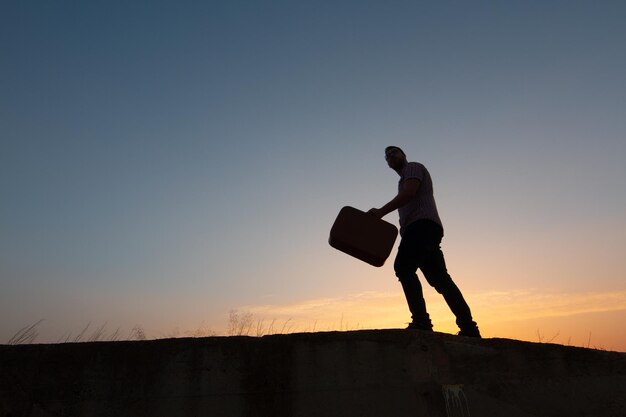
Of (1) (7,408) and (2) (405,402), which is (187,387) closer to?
(1) (7,408)

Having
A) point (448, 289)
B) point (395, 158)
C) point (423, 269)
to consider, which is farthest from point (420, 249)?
point (395, 158)

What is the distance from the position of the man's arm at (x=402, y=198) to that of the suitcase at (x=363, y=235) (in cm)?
6

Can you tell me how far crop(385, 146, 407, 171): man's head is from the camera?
3646 millimetres

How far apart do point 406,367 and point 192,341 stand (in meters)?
1.24

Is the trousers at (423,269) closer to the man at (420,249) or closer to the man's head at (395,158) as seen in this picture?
the man at (420,249)

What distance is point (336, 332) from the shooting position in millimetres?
2723

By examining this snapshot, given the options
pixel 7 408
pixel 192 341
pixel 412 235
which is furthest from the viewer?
pixel 412 235

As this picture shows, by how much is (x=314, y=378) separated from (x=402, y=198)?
1396 millimetres

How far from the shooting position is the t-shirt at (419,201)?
3.31m

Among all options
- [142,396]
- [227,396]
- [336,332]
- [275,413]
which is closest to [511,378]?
[336,332]

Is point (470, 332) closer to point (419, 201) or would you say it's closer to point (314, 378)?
point (419, 201)

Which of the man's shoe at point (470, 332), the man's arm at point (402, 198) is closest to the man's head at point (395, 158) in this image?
the man's arm at point (402, 198)

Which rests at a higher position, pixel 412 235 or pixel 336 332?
pixel 412 235

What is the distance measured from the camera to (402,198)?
3.31m
